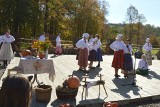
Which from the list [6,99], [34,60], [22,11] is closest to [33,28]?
[22,11]

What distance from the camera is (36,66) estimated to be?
8.04 meters

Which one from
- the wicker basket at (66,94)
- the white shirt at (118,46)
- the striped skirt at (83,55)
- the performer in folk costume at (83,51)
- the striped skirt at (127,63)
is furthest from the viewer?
the striped skirt at (83,55)

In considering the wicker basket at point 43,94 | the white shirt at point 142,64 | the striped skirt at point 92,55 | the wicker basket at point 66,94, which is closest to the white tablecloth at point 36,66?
the wicker basket at point 66,94

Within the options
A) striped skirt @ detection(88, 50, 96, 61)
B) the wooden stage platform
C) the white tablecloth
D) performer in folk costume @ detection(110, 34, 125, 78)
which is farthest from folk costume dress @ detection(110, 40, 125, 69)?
the white tablecloth

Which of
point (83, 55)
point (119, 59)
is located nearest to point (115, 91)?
point (119, 59)

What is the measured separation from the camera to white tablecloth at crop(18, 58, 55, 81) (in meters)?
7.88

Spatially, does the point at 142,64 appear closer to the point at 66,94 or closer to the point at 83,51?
the point at 83,51

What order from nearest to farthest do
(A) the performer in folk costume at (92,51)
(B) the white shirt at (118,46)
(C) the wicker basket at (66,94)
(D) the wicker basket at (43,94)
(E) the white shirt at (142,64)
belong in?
1. (D) the wicker basket at (43,94)
2. (C) the wicker basket at (66,94)
3. (B) the white shirt at (118,46)
4. (E) the white shirt at (142,64)
5. (A) the performer in folk costume at (92,51)

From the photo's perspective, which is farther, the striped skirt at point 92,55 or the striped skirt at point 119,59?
the striped skirt at point 92,55

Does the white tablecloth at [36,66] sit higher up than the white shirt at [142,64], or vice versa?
the white tablecloth at [36,66]

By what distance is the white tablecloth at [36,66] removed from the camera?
7883 millimetres

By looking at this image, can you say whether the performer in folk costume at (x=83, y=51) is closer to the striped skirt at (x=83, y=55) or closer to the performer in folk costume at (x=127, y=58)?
the striped skirt at (x=83, y=55)

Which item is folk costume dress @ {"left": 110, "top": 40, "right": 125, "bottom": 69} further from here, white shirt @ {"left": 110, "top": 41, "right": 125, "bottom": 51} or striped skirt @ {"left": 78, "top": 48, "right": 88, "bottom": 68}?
striped skirt @ {"left": 78, "top": 48, "right": 88, "bottom": 68}

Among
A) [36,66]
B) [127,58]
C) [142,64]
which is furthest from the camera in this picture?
[142,64]
